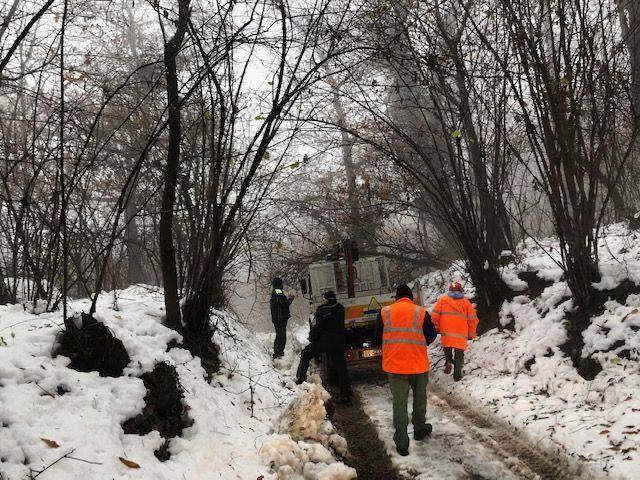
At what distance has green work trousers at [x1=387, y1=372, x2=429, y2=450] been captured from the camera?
5.56 metres

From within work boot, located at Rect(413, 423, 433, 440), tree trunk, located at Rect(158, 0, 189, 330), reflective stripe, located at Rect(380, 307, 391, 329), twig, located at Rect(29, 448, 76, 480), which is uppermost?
tree trunk, located at Rect(158, 0, 189, 330)

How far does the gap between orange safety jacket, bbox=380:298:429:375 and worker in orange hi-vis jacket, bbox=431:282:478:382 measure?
2.61 m

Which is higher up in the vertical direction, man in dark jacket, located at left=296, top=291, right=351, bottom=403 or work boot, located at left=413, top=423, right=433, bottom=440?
man in dark jacket, located at left=296, top=291, right=351, bottom=403

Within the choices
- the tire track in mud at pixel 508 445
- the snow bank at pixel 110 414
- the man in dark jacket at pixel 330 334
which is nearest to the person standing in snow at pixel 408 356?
the tire track in mud at pixel 508 445

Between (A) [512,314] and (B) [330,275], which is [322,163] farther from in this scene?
(A) [512,314]

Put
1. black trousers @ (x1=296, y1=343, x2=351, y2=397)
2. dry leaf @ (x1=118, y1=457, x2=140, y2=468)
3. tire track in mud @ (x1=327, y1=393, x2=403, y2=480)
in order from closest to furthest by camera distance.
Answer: dry leaf @ (x1=118, y1=457, x2=140, y2=468)
tire track in mud @ (x1=327, y1=393, x2=403, y2=480)
black trousers @ (x1=296, y1=343, x2=351, y2=397)

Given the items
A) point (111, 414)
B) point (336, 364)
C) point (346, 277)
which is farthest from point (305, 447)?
point (346, 277)

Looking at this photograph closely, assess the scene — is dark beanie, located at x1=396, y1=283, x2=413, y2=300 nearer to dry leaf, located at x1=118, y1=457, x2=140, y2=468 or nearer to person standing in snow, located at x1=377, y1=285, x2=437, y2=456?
person standing in snow, located at x1=377, y1=285, x2=437, y2=456

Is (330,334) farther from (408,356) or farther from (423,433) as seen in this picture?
(423,433)

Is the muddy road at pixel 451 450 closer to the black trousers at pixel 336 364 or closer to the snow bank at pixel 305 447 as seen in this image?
the snow bank at pixel 305 447

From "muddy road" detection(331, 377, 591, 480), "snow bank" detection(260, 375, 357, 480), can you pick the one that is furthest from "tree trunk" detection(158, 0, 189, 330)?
"muddy road" detection(331, 377, 591, 480)

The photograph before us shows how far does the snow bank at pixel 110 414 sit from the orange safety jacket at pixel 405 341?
1.72 m

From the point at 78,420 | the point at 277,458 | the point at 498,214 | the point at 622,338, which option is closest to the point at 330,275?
the point at 498,214

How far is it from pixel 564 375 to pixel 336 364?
356cm
